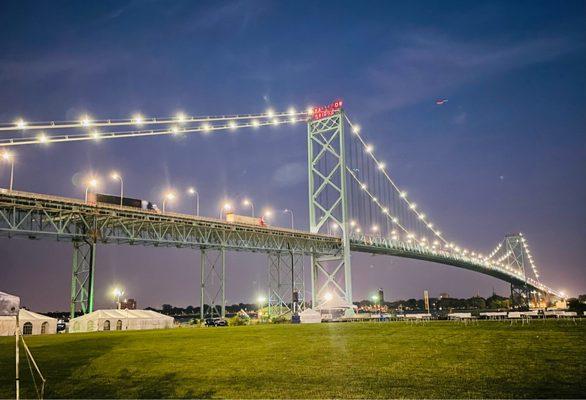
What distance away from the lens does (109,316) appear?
4122cm

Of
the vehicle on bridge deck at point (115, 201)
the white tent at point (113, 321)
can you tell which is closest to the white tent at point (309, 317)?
the white tent at point (113, 321)

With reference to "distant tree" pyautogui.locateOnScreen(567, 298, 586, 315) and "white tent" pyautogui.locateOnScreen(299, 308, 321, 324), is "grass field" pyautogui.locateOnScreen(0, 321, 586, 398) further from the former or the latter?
"white tent" pyautogui.locateOnScreen(299, 308, 321, 324)

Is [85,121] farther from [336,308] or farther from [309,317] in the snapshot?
[336,308]

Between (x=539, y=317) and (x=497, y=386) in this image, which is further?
(x=539, y=317)

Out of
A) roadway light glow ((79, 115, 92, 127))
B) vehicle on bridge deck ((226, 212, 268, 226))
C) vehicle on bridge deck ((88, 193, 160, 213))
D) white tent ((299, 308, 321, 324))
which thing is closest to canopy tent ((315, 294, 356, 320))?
white tent ((299, 308, 321, 324))

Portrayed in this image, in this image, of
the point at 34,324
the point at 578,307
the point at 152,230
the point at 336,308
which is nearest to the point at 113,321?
the point at 34,324

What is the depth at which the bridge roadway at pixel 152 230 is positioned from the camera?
41438mm

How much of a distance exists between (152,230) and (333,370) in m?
45.2

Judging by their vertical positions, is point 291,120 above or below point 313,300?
above

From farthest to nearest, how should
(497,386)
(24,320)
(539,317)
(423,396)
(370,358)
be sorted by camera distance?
(24,320), (539,317), (370,358), (497,386), (423,396)

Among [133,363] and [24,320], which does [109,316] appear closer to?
[24,320]

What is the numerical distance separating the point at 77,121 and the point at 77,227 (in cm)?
1102

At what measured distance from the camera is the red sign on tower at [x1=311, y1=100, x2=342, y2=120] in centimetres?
7650

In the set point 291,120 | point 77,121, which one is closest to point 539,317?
point 77,121
